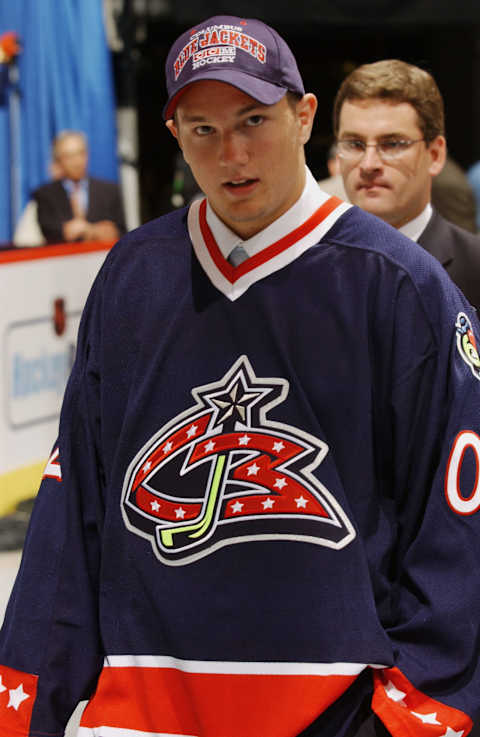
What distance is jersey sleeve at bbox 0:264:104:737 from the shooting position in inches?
73.2

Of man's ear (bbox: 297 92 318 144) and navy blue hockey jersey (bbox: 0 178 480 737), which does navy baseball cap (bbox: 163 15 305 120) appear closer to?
man's ear (bbox: 297 92 318 144)

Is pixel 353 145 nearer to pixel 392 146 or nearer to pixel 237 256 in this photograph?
pixel 392 146

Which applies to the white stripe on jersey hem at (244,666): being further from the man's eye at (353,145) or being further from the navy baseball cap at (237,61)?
the man's eye at (353,145)

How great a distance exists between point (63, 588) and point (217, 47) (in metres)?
0.88

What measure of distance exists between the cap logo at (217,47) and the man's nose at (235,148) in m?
0.11

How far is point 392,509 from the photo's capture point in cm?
177

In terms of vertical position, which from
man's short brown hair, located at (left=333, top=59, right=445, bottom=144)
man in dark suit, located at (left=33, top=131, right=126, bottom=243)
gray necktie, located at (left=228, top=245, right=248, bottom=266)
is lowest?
gray necktie, located at (left=228, top=245, right=248, bottom=266)

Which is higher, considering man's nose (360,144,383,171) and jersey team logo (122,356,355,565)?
man's nose (360,144,383,171)

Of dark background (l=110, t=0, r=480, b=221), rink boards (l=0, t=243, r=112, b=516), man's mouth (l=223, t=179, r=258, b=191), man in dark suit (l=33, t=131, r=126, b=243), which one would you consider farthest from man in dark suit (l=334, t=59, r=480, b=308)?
dark background (l=110, t=0, r=480, b=221)

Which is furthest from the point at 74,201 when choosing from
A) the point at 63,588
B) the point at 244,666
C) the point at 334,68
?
the point at 334,68

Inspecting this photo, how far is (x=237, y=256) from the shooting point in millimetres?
1786

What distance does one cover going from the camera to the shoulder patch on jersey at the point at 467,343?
1.74 metres

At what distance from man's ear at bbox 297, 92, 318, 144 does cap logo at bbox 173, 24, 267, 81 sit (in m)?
0.11

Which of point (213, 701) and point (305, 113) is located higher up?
point (305, 113)
